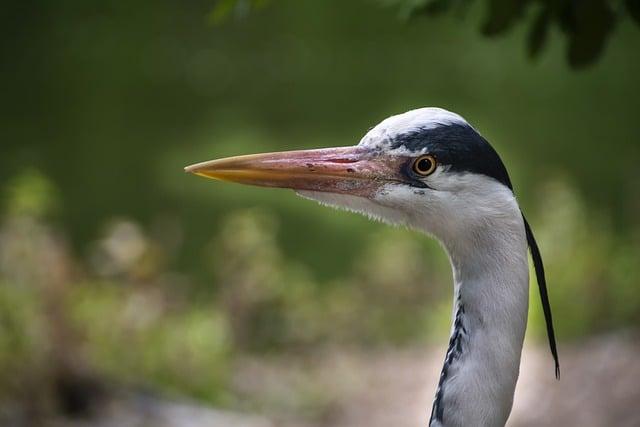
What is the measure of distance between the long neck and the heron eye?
0.18 metres

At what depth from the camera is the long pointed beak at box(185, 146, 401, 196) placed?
256 centimetres

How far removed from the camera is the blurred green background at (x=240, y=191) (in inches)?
219

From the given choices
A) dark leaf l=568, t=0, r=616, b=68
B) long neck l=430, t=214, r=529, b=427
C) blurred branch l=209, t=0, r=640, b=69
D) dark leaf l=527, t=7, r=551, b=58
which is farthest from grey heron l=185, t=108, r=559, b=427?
dark leaf l=527, t=7, r=551, b=58

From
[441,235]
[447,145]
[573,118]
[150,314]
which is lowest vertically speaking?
[573,118]

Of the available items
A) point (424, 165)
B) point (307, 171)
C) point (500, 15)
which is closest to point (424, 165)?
point (424, 165)

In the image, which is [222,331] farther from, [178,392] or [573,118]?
[573,118]

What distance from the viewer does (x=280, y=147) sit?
1310 cm

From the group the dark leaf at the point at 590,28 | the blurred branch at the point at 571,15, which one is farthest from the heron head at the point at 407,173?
the dark leaf at the point at 590,28

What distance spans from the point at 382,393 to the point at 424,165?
4.15 meters

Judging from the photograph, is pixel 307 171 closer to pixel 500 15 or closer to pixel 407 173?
pixel 407 173

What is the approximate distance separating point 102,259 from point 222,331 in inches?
38.4

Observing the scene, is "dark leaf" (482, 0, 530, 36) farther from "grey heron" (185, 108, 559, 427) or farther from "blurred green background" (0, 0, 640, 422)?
"grey heron" (185, 108, 559, 427)

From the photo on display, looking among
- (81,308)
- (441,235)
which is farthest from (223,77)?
(441,235)

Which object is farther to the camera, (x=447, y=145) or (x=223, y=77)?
(x=223, y=77)
